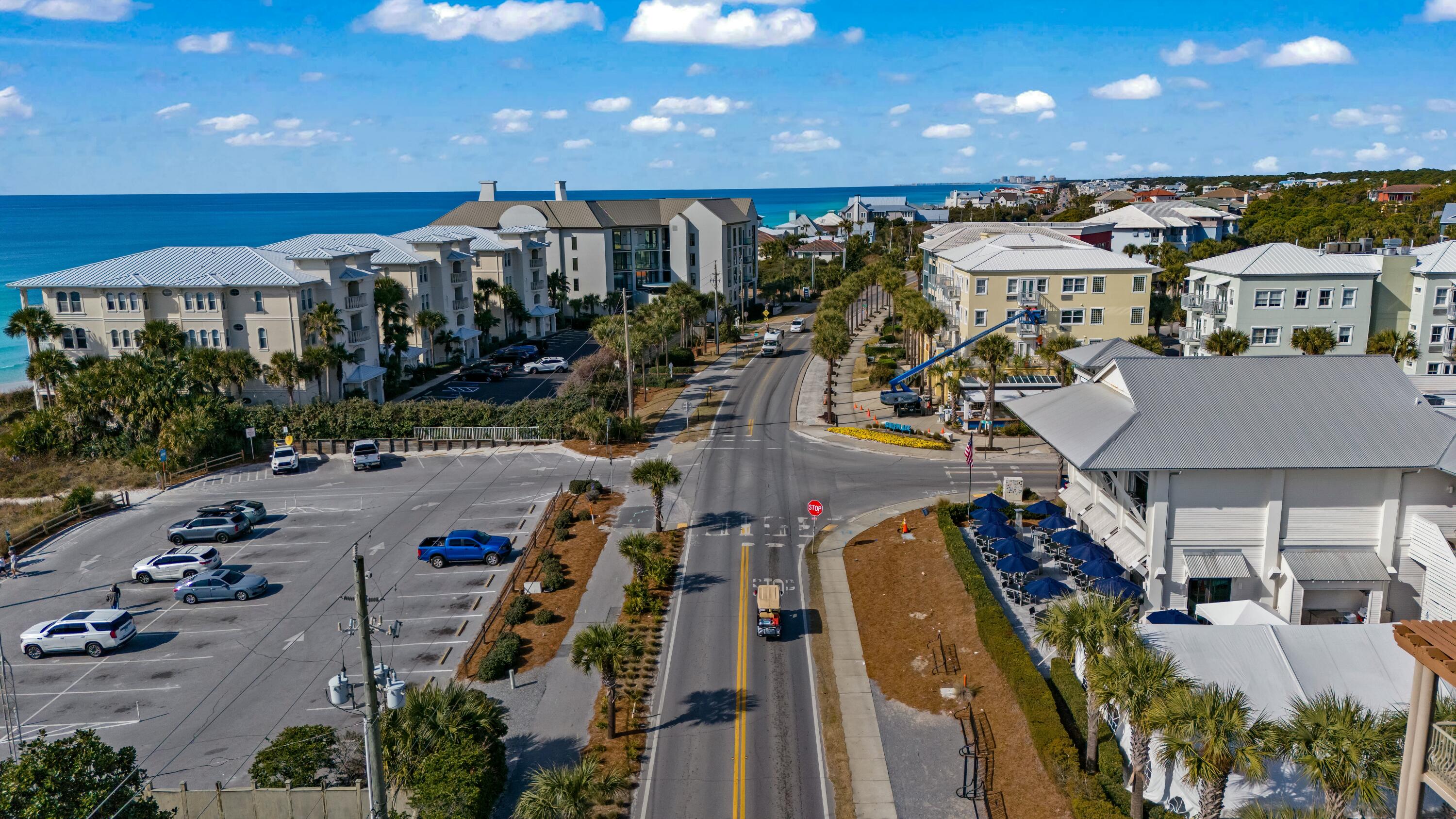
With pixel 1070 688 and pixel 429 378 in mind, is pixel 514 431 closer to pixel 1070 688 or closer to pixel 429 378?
pixel 429 378

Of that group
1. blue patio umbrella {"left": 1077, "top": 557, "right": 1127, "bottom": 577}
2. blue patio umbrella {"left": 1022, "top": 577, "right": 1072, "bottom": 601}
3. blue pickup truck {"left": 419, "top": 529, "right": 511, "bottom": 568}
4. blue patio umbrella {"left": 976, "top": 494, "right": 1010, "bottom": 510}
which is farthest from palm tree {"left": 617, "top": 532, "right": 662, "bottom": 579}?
blue patio umbrella {"left": 1077, "top": 557, "right": 1127, "bottom": 577}

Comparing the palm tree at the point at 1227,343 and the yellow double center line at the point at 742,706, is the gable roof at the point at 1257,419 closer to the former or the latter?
the yellow double center line at the point at 742,706

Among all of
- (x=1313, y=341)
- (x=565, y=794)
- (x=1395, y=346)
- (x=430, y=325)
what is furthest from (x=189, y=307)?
(x=1395, y=346)

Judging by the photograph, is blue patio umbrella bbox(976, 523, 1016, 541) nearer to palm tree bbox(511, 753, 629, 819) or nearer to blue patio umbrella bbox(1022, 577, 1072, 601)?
blue patio umbrella bbox(1022, 577, 1072, 601)

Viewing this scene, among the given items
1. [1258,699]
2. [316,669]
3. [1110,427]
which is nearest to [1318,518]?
[1110,427]

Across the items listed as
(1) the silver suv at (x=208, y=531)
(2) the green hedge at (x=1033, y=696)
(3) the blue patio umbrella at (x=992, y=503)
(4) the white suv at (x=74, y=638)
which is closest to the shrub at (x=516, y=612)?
(4) the white suv at (x=74, y=638)

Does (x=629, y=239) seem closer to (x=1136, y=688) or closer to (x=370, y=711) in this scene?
(x=1136, y=688)
